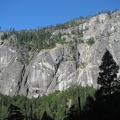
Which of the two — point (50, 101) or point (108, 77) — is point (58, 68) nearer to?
point (50, 101)

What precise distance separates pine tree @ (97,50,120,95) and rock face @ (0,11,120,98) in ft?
412

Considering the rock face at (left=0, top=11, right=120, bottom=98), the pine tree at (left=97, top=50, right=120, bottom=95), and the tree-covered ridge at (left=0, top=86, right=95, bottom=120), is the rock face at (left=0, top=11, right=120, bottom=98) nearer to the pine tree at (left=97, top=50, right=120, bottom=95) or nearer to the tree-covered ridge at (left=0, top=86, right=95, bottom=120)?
the tree-covered ridge at (left=0, top=86, right=95, bottom=120)

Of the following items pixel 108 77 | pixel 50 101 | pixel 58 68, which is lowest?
pixel 108 77

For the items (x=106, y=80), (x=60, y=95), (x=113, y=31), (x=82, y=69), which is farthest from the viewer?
(x=113, y=31)

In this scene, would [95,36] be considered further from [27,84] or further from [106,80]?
[106,80]

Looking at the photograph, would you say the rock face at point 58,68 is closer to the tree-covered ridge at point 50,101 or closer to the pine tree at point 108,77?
the tree-covered ridge at point 50,101

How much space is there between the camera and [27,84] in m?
184

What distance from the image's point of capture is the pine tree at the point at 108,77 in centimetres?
4388

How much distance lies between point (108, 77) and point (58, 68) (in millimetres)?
141853

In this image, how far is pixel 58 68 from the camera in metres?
186

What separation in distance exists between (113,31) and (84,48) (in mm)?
21549

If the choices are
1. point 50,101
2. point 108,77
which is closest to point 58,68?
point 50,101

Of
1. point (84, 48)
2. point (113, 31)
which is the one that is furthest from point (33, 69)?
point (113, 31)

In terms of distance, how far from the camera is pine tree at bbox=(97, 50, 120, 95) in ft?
144
